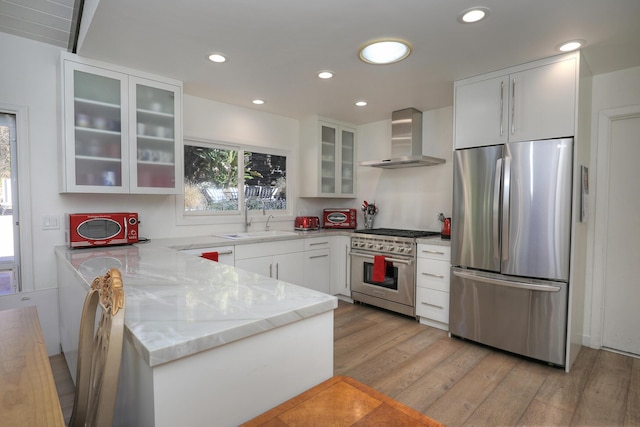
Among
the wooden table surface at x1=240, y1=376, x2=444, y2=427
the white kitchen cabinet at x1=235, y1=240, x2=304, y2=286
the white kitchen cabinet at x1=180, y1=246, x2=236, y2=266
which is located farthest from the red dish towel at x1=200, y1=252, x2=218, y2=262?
the wooden table surface at x1=240, y1=376, x2=444, y2=427

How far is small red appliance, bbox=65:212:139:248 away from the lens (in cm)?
244

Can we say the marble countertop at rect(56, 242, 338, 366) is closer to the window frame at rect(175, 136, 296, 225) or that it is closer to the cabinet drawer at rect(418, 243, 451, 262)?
the window frame at rect(175, 136, 296, 225)

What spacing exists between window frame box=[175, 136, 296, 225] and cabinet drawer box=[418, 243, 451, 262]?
178cm

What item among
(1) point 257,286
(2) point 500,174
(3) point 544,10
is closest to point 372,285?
(2) point 500,174

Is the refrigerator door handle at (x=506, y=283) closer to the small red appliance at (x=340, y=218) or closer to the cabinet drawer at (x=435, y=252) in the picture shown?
the cabinet drawer at (x=435, y=252)

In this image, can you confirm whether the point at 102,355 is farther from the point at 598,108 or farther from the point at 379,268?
the point at 598,108

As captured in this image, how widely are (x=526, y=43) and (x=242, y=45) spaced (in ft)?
6.30

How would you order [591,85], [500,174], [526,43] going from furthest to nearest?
[591,85] < [500,174] < [526,43]

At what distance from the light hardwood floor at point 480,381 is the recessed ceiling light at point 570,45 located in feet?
7.52

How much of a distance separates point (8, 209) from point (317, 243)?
2.75 m

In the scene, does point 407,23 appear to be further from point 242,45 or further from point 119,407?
point 119,407

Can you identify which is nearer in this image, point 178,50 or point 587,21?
point 587,21

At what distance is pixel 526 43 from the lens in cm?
222

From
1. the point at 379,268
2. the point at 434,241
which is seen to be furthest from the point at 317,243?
the point at 434,241
